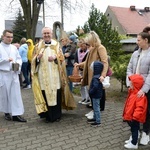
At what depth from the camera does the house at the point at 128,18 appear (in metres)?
46.1

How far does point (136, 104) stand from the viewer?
3770 mm

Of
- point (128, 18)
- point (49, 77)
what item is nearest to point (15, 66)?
point (49, 77)

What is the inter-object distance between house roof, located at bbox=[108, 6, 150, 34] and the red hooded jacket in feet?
138

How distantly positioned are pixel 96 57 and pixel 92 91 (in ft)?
2.25

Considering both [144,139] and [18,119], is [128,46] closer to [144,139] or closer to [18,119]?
[18,119]

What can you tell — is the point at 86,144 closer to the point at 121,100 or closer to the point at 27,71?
the point at 121,100

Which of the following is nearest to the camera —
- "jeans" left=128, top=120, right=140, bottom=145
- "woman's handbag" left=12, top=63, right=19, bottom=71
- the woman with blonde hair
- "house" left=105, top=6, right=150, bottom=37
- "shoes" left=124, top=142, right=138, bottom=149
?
"jeans" left=128, top=120, right=140, bottom=145

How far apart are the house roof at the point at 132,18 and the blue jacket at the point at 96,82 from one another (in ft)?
135

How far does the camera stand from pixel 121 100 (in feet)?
23.5

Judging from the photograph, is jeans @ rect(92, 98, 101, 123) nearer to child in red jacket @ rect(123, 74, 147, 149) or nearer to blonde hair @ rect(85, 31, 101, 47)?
blonde hair @ rect(85, 31, 101, 47)

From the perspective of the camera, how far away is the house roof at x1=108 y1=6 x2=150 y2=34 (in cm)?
4628

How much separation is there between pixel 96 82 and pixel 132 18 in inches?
1897

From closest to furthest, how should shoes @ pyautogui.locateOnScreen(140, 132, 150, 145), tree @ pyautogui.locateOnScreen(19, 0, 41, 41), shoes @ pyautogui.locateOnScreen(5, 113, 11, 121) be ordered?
shoes @ pyautogui.locateOnScreen(140, 132, 150, 145)
shoes @ pyautogui.locateOnScreen(5, 113, 11, 121)
tree @ pyautogui.locateOnScreen(19, 0, 41, 41)

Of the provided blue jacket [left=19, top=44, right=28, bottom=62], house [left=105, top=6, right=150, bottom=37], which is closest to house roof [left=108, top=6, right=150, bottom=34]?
house [left=105, top=6, right=150, bottom=37]
